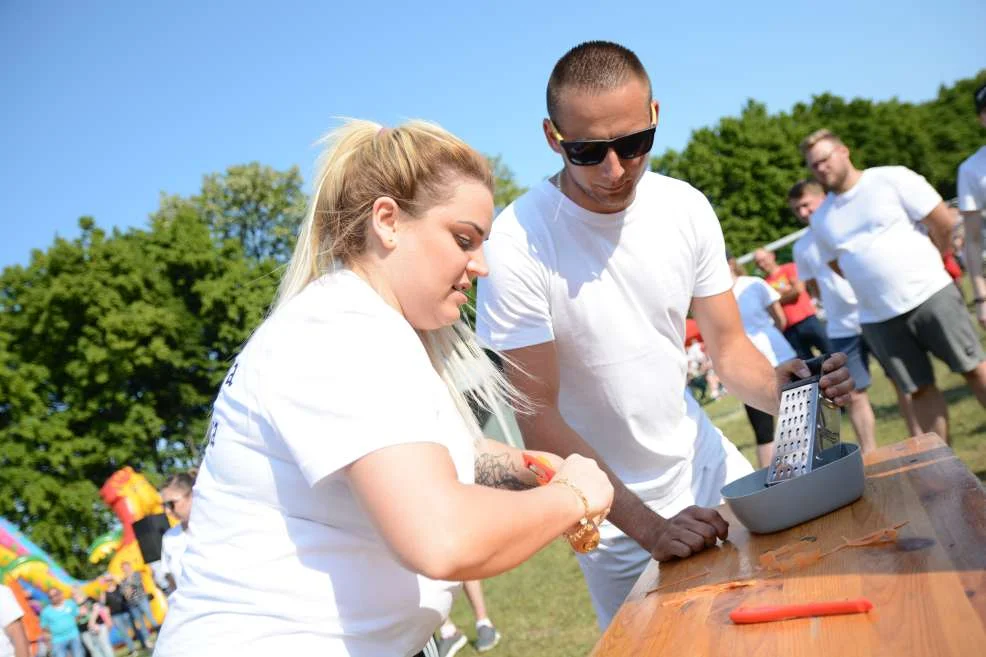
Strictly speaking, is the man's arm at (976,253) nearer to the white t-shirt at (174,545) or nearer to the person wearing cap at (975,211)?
the person wearing cap at (975,211)

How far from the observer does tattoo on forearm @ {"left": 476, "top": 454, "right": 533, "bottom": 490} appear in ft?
7.07

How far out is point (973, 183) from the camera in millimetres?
5691

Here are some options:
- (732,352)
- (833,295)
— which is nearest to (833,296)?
(833,295)

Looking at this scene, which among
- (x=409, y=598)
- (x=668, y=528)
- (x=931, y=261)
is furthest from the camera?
(x=931, y=261)

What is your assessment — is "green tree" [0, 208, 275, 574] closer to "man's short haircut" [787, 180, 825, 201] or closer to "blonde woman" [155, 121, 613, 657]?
"man's short haircut" [787, 180, 825, 201]

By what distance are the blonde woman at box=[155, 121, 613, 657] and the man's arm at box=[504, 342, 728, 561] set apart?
2.31ft

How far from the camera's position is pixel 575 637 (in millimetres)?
6039

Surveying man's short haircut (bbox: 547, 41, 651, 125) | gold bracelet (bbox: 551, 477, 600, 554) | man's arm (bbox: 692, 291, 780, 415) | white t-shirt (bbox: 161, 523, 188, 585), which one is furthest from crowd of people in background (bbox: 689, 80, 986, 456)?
white t-shirt (bbox: 161, 523, 188, 585)

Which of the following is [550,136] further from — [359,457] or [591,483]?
[359,457]

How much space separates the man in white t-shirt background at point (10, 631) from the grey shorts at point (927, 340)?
5.26 meters

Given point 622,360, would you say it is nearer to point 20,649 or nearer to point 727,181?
point 20,649

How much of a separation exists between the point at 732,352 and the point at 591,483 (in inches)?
59.1

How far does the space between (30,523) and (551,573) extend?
22.5 meters

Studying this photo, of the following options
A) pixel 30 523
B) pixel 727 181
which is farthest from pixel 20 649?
pixel 727 181
